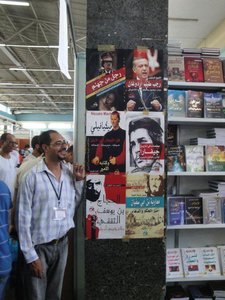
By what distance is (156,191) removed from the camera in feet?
7.23

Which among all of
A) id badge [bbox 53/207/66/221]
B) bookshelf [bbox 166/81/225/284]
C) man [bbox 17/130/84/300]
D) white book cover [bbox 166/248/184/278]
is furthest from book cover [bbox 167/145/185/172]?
id badge [bbox 53/207/66/221]

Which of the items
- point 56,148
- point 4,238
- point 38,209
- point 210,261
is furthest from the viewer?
point 210,261

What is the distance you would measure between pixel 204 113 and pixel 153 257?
127cm

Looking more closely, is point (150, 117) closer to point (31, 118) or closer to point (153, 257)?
point (153, 257)

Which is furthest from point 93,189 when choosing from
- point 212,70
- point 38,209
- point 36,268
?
point 212,70

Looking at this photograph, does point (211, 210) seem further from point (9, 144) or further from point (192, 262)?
point (9, 144)

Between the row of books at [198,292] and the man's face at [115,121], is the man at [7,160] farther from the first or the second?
the row of books at [198,292]

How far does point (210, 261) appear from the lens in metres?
2.72

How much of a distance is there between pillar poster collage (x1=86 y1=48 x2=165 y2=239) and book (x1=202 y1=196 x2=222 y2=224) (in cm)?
62

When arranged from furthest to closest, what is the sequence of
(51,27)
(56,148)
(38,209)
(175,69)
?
(51,27) → (175,69) → (56,148) → (38,209)

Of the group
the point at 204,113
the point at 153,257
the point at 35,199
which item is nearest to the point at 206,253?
the point at 153,257

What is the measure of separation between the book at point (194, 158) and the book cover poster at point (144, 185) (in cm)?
54

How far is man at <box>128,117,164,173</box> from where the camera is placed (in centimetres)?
219

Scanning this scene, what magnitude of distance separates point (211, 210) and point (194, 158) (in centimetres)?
47
